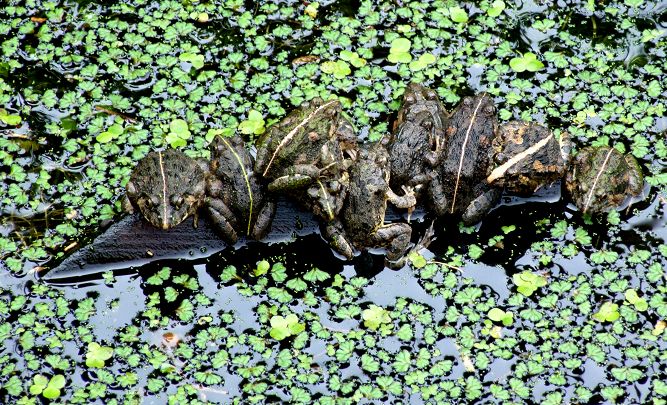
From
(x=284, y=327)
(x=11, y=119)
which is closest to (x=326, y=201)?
(x=284, y=327)

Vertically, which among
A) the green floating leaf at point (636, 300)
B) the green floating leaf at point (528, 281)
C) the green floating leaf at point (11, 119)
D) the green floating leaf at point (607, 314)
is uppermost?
the green floating leaf at point (11, 119)

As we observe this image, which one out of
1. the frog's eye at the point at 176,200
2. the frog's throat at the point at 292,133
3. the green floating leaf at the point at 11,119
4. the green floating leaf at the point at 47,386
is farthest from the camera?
the green floating leaf at the point at 11,119

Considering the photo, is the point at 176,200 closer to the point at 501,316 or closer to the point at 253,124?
the point at 253,124

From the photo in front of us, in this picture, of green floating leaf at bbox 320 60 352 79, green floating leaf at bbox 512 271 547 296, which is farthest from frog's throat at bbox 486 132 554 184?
green floating leaf at bbox 320 60 352 79

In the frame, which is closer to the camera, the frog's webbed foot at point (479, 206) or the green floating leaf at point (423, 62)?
the frog's webbed foot at point (479, 206)

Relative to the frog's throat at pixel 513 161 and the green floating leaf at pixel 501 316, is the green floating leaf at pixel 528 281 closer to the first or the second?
the green floating leaf at pixel 501 316

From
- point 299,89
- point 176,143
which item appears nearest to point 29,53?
point 176,143

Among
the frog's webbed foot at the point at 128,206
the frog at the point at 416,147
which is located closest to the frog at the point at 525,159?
the frog at the point at 416,147

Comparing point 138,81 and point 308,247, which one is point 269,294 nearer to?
point 308,247
